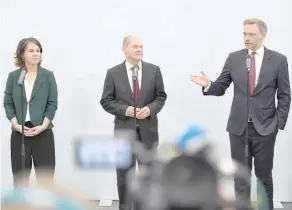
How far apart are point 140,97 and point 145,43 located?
112 centimetres

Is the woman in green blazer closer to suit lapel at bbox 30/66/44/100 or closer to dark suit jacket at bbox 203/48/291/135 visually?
suit lapel at bbox 30/66/44/100

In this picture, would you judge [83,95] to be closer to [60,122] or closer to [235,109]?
[60,122]

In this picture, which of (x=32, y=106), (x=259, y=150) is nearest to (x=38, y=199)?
(x=259, y=150)

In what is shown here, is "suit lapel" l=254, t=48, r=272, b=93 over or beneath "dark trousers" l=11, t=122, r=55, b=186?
over

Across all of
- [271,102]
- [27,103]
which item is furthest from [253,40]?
[27,103]

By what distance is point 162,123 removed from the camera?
5.36 meters

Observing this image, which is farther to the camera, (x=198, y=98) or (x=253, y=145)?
(x=198, y=98)

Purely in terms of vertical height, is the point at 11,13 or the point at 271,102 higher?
the point at 11,13

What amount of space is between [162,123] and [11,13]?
1.95m

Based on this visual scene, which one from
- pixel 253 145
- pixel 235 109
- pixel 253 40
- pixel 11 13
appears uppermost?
pixel 11 13

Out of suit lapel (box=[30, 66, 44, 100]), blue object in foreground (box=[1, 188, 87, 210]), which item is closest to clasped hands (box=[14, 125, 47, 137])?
suit lapel (box=[30, 66, 44, 100])

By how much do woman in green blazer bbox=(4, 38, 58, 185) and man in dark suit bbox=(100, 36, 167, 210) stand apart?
53cm

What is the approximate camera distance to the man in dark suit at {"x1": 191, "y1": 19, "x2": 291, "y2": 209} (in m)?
4.08

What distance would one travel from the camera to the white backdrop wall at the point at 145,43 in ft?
17.2
